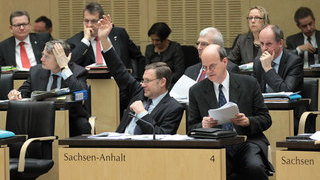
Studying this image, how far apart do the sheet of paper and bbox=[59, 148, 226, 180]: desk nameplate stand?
75.0 inches

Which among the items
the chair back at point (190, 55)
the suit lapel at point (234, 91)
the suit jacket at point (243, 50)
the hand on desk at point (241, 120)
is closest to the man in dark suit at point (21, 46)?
the chair back at point (190, 55)

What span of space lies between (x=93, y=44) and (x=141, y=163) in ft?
13.4

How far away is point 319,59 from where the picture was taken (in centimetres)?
995

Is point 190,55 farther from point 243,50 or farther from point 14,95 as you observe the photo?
point 14,95

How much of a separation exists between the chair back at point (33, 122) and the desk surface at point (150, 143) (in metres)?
1.17

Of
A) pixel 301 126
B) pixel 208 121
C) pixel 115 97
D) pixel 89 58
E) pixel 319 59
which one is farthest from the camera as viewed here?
pixel 319 59

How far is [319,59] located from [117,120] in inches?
119

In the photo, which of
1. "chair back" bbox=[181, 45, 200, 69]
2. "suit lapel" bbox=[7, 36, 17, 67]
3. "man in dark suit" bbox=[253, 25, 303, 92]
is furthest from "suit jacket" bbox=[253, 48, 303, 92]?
"suit lapel" bbox=[7, 36, 17, 67]

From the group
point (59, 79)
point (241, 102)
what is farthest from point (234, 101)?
point (59, 79)

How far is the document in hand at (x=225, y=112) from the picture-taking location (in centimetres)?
573

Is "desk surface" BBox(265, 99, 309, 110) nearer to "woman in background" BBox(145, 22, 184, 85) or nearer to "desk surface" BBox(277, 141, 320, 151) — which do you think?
"desk surface" BBox(277, 141, 320, 151)

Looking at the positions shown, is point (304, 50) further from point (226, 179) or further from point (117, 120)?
point (226, 179)

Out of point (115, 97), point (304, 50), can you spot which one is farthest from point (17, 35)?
point (304, 50)

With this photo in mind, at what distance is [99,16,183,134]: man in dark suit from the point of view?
6352 mm
